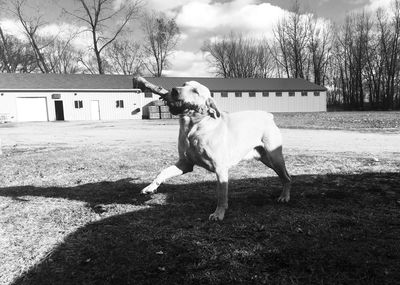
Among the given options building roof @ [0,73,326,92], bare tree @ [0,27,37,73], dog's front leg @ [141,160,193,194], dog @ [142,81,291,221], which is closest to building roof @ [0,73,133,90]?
building roof @ [0,73,326,92]

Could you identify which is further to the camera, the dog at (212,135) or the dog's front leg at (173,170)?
the dog's front leg at (173,170)

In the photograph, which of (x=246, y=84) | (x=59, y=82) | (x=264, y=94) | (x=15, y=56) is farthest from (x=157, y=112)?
(x=15, y=56)

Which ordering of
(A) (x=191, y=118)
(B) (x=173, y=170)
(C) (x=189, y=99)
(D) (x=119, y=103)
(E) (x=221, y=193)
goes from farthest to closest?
1. (D) (x=119, y=103)
2. (B) (x=173, y=170)
3. (E) (x=221, y=193)
4. (A) (x=191, y=118)
5. (C) (x=189, y=99)

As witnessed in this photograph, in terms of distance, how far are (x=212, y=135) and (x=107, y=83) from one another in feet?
122

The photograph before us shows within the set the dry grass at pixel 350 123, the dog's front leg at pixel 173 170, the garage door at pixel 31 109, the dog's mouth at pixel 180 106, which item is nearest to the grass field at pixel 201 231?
the dog's front leg at pixel 173 170

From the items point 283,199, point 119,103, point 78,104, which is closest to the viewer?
point 283,199

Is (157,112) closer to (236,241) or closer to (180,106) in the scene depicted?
(180,106)

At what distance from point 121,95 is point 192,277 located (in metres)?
36.7

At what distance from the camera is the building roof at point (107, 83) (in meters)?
34.7

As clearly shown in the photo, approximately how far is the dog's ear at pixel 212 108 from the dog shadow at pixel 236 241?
44.1 inches

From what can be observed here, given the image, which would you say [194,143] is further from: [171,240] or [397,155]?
[397,155]

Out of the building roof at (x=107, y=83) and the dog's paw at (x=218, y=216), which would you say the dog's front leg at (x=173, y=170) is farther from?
the building roof at (x=107, y=83)

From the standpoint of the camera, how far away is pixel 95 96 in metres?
36.3

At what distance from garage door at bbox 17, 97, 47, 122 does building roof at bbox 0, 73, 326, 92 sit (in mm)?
1263
